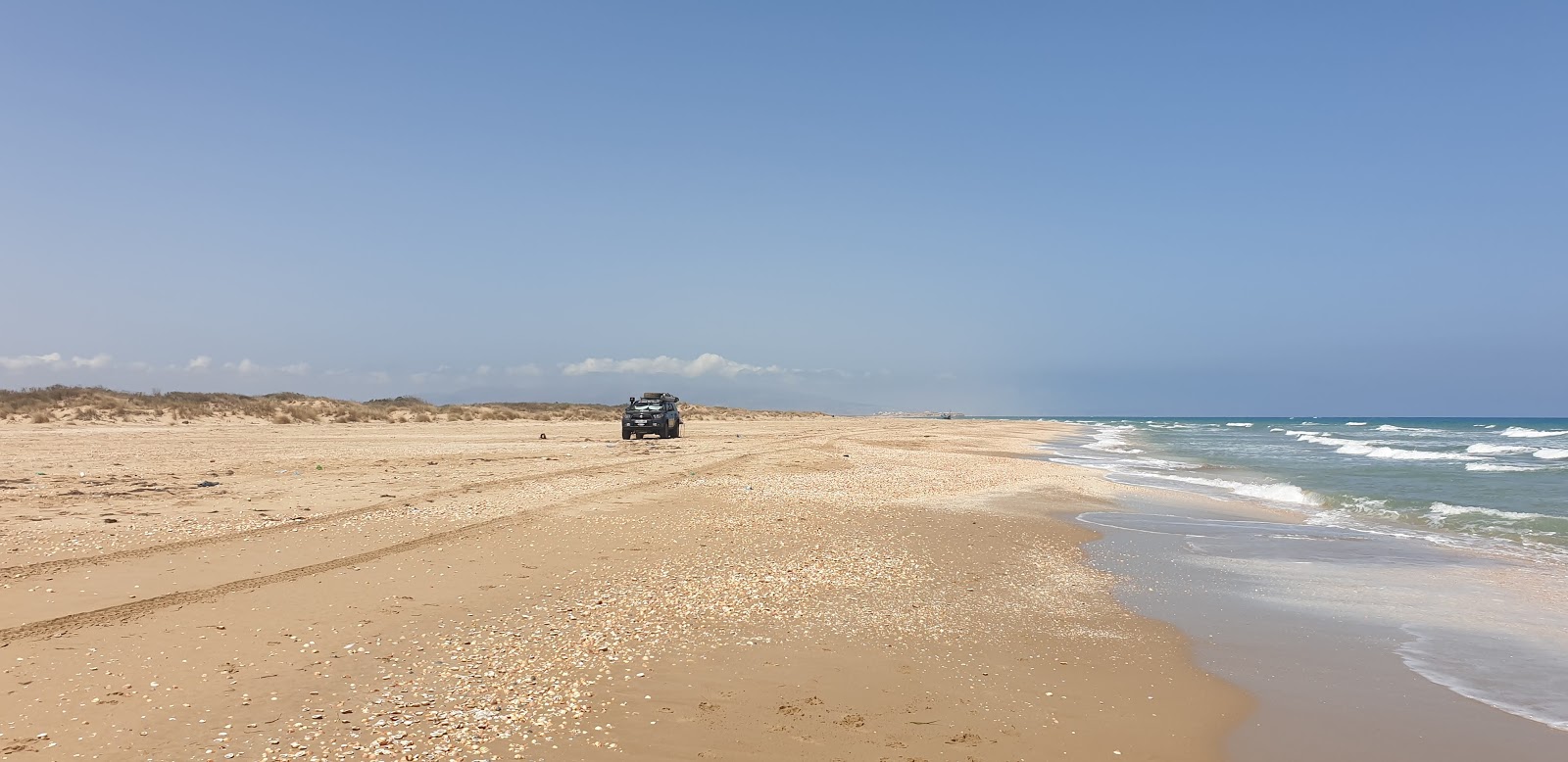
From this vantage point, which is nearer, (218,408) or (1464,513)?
(1464,513)

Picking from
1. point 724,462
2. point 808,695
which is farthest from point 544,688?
point 724,462

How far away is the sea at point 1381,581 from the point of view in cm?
774

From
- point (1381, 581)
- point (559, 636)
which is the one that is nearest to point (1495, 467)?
point (1381, 581)

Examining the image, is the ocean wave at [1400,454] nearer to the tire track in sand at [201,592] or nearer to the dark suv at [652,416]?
the dark suv at [652,416]

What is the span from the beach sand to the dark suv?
88.3 feet

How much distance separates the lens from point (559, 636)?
7.99 metres

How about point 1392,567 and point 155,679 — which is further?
point 1392,567

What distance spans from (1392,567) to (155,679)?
1669 cm

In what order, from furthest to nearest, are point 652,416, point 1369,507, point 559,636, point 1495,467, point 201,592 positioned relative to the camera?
point 652,416, point 1495,467, point 1369,507, point 201,592, point 559,636

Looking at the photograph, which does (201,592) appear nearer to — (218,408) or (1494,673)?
(1494,673)

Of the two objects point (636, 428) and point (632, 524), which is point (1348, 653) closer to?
point (632, 524)

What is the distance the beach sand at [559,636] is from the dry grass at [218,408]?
40.5m

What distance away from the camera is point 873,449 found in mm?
42375

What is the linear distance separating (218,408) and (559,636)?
5984 centimetres
